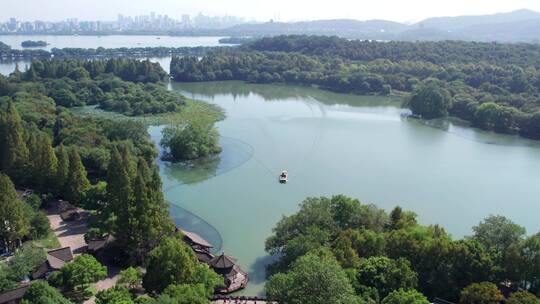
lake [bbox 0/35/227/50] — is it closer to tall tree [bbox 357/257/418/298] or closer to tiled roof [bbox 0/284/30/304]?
tiled roof [bbox 0/284/30/304]

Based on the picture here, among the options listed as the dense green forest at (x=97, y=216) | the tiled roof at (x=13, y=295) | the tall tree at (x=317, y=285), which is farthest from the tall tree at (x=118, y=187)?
the tall tree at (x=317, y=285)

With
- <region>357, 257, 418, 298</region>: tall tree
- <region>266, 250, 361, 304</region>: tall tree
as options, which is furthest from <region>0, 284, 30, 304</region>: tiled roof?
<region>357, 257, 418, 298</region>: tall tree

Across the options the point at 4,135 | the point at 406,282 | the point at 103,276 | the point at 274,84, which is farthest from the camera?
the point at 274,84

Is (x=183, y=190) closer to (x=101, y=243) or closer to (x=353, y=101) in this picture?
(x=101, y=243)

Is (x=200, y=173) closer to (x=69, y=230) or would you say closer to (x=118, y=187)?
(x=69, y=230)

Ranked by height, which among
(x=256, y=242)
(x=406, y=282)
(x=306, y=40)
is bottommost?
(x=256, y=242)

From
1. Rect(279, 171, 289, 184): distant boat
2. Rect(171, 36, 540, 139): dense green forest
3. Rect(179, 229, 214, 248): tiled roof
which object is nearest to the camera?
Rect(179, 229, 214, 248): tiled roof

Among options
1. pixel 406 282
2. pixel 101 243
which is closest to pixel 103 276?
pixel 101 243
